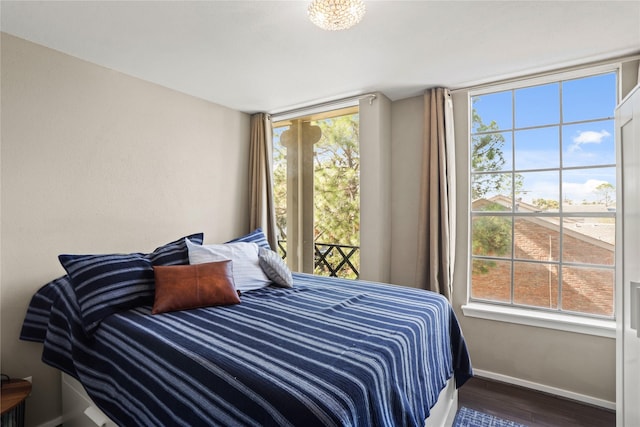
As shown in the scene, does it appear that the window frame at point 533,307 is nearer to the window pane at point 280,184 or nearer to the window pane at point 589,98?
the window pane at point 589,98

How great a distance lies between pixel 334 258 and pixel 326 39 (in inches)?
87.5

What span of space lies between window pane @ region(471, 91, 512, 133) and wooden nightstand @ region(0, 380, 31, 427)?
3.61m

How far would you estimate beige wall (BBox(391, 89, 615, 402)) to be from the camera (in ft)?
7.55

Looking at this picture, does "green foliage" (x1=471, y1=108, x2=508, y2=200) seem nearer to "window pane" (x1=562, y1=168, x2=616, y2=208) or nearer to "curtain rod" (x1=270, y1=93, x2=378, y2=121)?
"window pane" (x1=562, y1=168, x2=616, y2=208)

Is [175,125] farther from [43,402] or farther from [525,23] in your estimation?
[525,23]

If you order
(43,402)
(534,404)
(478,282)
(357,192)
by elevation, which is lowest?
(534,404)

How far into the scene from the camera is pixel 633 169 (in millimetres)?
1416

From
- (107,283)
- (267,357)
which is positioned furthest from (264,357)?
(107,283)

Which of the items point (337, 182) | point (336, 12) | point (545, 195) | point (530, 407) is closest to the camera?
point (336, 12)

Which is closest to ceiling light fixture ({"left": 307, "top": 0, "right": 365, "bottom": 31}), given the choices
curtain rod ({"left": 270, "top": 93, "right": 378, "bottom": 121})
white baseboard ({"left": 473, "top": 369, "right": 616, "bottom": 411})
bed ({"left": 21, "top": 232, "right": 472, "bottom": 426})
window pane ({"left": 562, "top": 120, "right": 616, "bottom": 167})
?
curtain rod ({"left": 270, "top": 93, "right": 378, "bottom": 121})

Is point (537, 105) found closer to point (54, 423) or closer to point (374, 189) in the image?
point (374, 189)

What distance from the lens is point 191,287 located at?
1.90m

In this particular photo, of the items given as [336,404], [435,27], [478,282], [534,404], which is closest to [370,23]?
[435,27]

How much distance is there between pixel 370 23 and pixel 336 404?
1.89m
